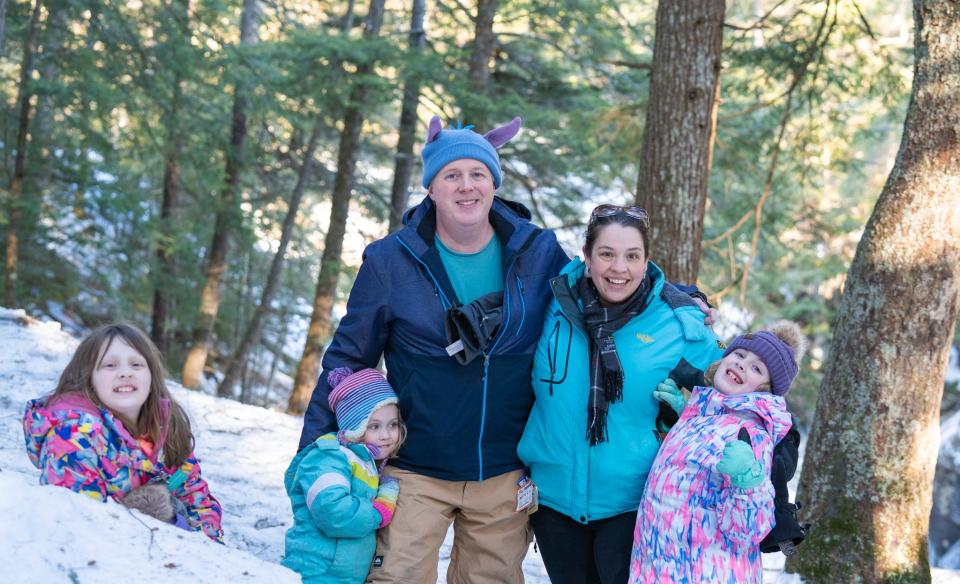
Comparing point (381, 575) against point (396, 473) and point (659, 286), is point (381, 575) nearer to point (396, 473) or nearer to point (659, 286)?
point (396, 473)

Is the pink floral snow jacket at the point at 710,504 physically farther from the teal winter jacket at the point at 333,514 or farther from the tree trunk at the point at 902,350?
the tree trunk at the point at 902,350

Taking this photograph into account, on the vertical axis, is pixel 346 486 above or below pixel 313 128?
below

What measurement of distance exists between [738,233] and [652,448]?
11.2 metres

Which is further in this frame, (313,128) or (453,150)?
(313,128)

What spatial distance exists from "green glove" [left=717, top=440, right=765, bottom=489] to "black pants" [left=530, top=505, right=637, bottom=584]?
0.63 m

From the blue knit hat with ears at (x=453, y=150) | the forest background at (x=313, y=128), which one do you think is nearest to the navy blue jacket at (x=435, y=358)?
the blue knit hat with ears at (x=453, y=150)

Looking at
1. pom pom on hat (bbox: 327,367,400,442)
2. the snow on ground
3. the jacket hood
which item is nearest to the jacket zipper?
pom pom on hat (bbox: 327,367,400,442)

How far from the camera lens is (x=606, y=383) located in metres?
3.27

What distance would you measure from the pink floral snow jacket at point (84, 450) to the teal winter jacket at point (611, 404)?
1.66m

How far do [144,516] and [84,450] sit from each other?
1.62 ft

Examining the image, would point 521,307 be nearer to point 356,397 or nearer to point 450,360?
point 450,360

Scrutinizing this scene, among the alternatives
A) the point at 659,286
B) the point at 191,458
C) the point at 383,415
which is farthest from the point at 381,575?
the point at 659,286

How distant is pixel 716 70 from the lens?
19.9 ft

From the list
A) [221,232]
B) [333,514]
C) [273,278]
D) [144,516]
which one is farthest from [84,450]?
[273,278]
